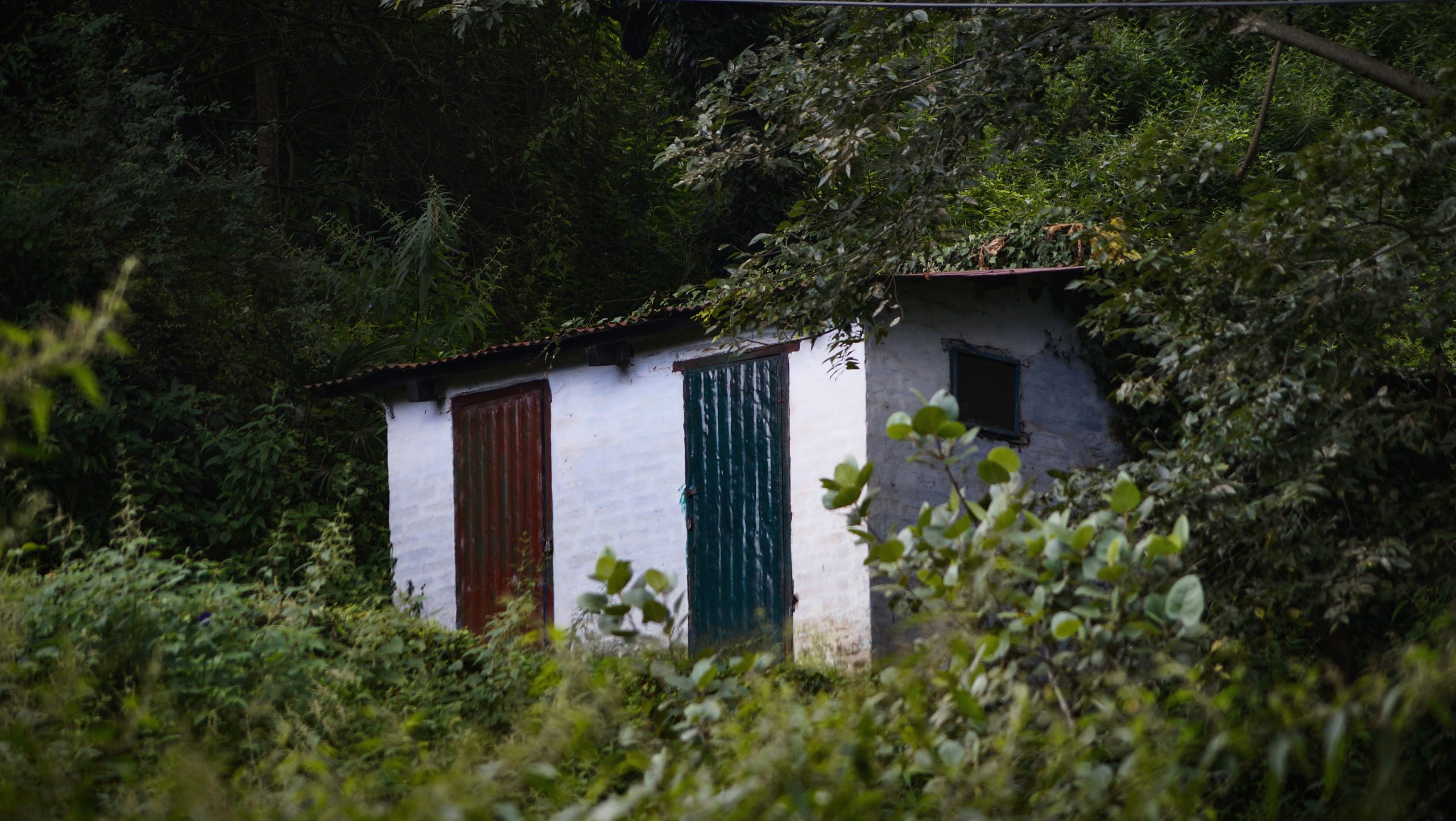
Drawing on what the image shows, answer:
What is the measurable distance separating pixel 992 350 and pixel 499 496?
169 inches

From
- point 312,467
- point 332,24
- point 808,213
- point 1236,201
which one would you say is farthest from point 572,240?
point 808,213

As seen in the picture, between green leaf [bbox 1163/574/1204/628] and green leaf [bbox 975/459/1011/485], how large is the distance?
60 cm

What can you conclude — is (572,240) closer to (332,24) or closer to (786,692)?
(332,24)

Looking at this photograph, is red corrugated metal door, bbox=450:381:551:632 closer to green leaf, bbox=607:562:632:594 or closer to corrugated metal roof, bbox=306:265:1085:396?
corrugated metal roof, bbox=306:265:1085:396

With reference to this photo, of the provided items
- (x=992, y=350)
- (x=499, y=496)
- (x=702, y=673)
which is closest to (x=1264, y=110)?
(x=992, y=350)

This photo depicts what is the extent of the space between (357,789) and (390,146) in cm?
1477

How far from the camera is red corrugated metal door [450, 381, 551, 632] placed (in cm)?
1087

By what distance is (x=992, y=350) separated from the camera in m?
9.97

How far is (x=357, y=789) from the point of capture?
→ 4.00m

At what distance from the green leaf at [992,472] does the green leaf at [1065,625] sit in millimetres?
460

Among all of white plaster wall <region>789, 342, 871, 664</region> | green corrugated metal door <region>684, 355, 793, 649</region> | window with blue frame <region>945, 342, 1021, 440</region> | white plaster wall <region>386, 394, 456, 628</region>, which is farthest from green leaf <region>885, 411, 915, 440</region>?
white plaster wall <region>386, 394, 456, 628</region>

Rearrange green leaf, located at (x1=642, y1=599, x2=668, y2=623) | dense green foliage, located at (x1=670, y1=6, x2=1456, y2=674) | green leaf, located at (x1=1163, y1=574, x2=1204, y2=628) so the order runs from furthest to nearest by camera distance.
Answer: dense green foliage, located at (x1=670, y1=6, x2=1456, y2=674) < green leaf, located at (x1=642, y1=599, x2=668, y2=623) < green leaf, located at (x1=1163, y1=574, x2=1204, y2=628)

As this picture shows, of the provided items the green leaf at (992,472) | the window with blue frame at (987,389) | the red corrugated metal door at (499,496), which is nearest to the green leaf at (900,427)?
the green leaf at (992,472)

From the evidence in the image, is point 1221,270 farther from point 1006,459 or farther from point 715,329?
point 715,329
